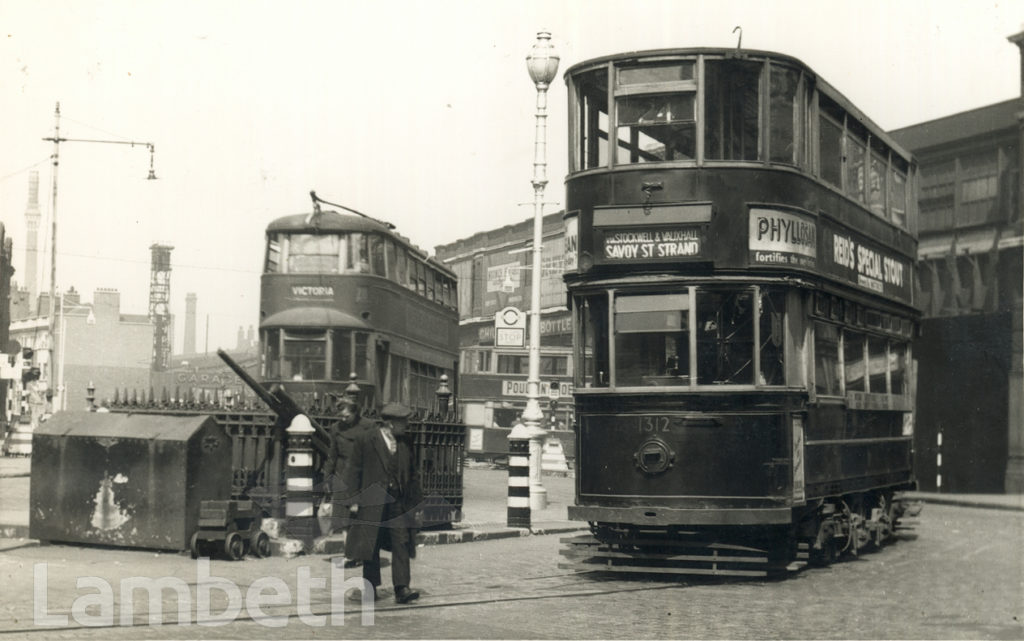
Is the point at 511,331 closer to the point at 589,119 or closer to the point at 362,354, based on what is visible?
the point at 362,354

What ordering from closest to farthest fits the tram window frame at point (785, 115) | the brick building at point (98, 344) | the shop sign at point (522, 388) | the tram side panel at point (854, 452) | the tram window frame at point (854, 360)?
the tram window frame at point (785, 115)
the tram side panel at point (854, 452)
the tram window frame at point (854, 360)
the shop sign at point (522, 388)
the brick building at point (98, 344)

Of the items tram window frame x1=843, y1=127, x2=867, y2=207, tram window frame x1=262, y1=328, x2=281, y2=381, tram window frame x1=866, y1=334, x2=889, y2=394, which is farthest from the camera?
tram window frame x1=262, y1=328, x2=281, y2=381

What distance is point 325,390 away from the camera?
2472 cm

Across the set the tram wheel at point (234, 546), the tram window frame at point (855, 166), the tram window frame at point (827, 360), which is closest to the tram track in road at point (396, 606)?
the tram wheel at point (234, 546)

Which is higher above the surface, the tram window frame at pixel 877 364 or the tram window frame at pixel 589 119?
the tram window frame at pixel 589 119

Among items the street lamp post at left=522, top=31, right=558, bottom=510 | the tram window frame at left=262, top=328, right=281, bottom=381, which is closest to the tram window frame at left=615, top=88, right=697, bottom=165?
the street lamp post at left=522, top=31, right=558, bottom=510

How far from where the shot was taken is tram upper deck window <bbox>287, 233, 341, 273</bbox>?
25.0 m

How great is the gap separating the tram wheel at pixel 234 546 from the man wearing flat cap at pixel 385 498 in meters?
2.35

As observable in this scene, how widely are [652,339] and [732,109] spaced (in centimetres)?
232

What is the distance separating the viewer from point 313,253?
25047mm

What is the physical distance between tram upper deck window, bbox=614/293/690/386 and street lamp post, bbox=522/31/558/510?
869 cm

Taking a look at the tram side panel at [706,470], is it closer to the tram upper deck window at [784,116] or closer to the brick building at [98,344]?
the tram upper deck window at [784,116]

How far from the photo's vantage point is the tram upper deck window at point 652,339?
12.2 metres

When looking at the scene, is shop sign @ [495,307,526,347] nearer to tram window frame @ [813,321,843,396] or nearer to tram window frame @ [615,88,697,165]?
tram window frame @ [813,321,843,396]
